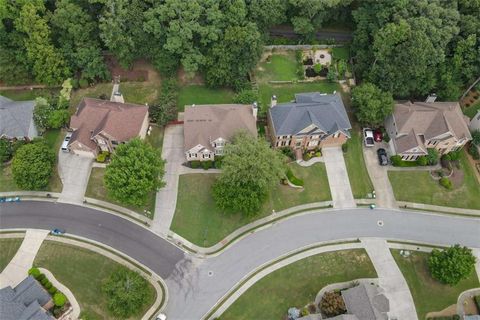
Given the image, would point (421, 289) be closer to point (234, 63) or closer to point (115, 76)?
point (234, 63)

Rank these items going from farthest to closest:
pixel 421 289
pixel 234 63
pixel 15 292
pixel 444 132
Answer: pixel 234 63, pixel 444 132, pixel 421 289, pixel 15 292

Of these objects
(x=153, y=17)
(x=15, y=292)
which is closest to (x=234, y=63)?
(x=153, y=17)

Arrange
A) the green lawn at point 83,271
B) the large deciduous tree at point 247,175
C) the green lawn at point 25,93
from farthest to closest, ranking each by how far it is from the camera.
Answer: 1. the green lawn at point 25,93
2. the large deciduous tree at point 247,175
3. the green lawn at point 83,271

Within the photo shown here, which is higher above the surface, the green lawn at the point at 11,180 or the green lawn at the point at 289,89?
the green lawn at the point at 289,89

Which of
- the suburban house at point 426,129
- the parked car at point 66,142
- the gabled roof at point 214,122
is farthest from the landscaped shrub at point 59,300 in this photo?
the suburban house at point 426,129

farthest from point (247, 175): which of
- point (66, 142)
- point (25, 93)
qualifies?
point (25, 93)

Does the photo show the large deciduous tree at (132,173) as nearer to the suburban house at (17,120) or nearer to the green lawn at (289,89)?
the suburban house at (17,120)

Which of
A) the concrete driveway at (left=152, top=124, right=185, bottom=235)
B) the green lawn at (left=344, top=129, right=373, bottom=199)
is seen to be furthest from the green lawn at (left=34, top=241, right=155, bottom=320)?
the green lawn at (left=344, top=129, right=373, bottom=199)
